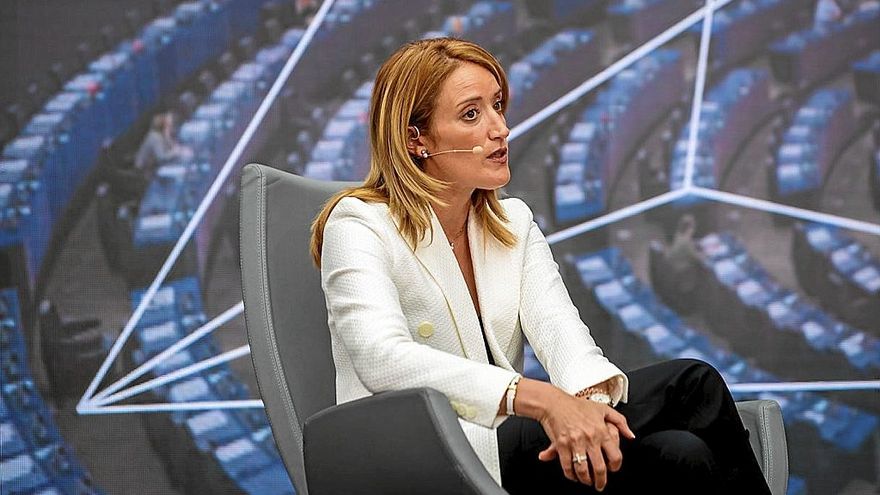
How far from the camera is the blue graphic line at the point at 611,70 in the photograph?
2.93 metres

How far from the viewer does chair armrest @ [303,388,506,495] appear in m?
1.34

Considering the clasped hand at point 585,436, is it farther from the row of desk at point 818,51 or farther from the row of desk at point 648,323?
the row of desk at point 818,51

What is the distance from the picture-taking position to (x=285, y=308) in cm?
169

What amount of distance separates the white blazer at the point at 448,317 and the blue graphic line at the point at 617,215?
3.32 feet

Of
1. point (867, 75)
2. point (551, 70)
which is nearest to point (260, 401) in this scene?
point (551, 70)

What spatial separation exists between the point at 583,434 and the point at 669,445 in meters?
0.12

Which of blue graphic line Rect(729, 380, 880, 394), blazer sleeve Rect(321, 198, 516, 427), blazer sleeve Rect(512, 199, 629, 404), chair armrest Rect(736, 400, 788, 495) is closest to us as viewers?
blazer sleeve Rect(321, 198, 516, 427)

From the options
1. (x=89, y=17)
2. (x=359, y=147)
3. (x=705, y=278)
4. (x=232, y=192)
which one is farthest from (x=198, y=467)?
(x=705, y=278)

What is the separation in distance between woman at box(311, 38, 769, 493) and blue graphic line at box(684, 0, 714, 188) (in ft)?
3.71

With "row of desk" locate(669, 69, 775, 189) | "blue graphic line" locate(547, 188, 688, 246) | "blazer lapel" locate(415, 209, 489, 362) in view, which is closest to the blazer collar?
"blazer lapel" locate(415, 209, 489, 362)

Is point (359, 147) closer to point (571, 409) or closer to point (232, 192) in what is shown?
point (232, 192)

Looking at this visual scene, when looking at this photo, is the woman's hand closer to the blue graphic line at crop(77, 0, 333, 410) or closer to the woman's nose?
the woman's nose

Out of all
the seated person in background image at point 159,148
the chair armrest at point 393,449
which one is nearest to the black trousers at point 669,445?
the chair armrest at point 393,449

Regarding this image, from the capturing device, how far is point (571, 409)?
4.55 ft
